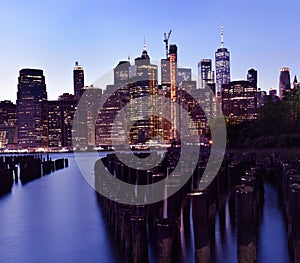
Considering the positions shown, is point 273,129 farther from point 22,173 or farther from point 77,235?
point 77,235

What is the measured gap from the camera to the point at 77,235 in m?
18.0

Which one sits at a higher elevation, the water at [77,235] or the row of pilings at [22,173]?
the row of pilings at [22,173]

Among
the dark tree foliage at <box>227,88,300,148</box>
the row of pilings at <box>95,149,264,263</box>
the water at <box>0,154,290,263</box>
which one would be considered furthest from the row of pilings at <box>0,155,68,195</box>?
the dark tree foliage at <box>227,88,300,148</box>

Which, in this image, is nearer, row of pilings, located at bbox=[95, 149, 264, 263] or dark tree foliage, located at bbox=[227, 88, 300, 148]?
row of pilings, located at bbox=[95, 149, 264, 263]

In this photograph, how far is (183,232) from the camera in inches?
591

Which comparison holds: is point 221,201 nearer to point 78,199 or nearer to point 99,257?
point 99,257

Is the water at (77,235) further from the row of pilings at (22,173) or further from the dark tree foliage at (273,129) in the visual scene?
the dark tree foliage at (273,129)

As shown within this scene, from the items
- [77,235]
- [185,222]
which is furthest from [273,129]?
[185,222]

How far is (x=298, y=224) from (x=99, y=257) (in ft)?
22.3

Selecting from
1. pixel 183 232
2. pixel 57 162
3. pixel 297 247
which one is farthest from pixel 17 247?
pixel 57 162

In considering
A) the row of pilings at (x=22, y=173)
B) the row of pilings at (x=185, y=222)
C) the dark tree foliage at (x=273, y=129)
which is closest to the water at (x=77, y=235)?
the row of pilings at (x=185, y=222)

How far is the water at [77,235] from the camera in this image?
44.8ft

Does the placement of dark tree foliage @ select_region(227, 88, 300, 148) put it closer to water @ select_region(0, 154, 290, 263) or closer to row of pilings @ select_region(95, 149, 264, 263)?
water @ select_region(0, 154, 290, 263)

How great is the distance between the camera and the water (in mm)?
13656
